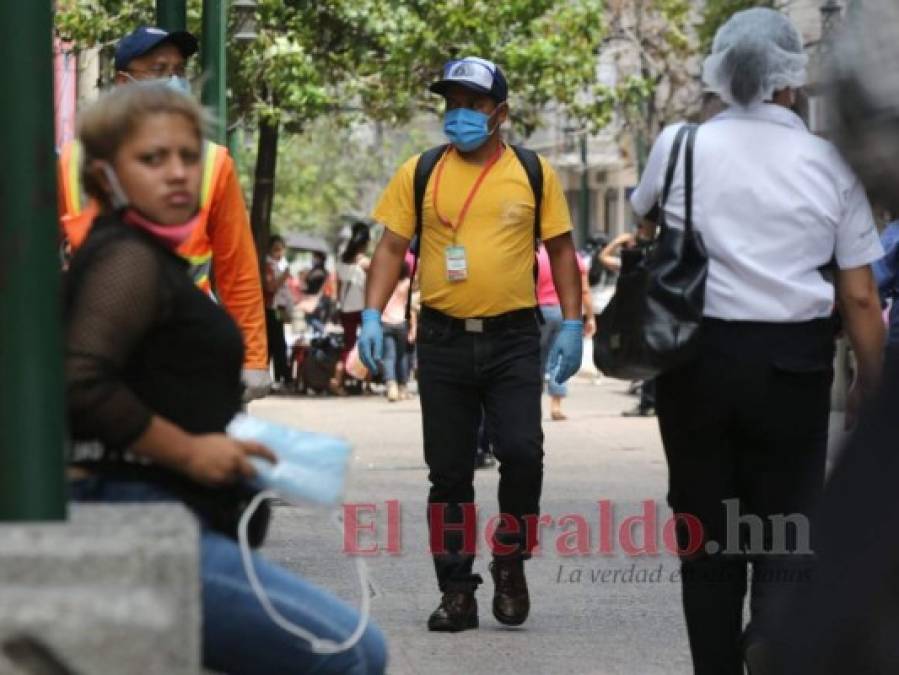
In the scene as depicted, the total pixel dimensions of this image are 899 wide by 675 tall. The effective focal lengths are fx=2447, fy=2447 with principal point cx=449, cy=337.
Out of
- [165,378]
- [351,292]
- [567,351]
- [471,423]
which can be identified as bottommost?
[351,292]

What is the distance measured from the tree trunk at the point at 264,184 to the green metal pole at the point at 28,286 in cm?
2332

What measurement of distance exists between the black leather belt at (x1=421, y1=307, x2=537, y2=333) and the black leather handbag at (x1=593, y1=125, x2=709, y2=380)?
82.8 inches

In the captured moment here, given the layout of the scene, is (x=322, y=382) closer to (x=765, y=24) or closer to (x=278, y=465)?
(x=765, y=24)

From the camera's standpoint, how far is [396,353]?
85.3 feet

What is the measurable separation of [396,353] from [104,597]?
22.4 meters

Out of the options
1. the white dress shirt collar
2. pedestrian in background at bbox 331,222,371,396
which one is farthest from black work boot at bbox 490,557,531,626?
pedestrian in background at bbox 331,222,371,396

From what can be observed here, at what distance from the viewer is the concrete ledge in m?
3.57

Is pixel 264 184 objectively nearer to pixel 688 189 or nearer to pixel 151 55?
pixel 151 55

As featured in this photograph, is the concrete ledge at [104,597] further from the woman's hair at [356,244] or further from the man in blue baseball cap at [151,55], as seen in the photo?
the woman's hair at [356,244]

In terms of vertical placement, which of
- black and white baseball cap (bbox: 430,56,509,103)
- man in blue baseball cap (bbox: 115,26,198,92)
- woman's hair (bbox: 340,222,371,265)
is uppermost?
man in blue baseball cap (bbox: 115,26,198,92)

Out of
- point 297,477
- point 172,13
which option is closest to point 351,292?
point 172,13

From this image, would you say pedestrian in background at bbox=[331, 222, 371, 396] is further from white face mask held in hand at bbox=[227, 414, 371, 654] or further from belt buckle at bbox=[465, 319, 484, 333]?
white face mask held in hand at bbox=[227, 414, 371, 654]

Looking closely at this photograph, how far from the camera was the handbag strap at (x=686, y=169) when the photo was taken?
246 inches

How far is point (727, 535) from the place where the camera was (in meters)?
6.23
